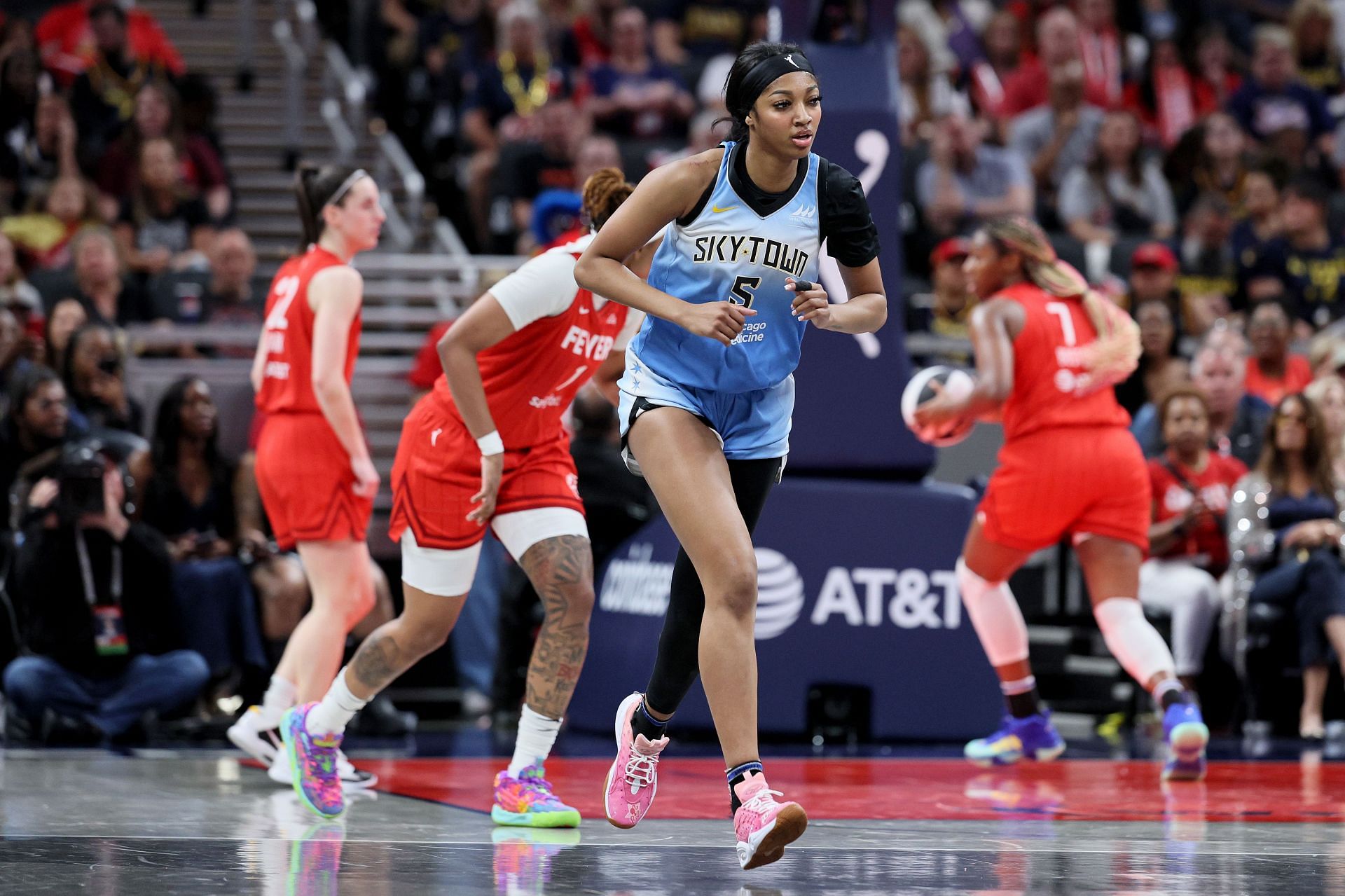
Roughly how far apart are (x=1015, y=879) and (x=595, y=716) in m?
4.23

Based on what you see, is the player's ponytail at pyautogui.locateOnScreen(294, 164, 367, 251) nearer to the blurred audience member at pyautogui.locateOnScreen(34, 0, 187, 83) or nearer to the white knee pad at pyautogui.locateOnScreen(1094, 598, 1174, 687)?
the white knee pad at pyautogui.locateOnScreen(1094, 598, 1174, 687)

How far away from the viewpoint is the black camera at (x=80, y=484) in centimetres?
832

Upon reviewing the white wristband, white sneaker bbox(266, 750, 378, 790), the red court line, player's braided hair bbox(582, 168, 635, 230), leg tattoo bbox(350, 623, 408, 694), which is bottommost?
the red court line

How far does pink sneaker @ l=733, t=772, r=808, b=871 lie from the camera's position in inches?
168

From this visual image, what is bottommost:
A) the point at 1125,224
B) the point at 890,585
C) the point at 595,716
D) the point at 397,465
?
the point at 595,716

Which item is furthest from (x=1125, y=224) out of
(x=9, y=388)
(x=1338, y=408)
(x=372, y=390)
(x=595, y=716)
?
(x=9, y=388)

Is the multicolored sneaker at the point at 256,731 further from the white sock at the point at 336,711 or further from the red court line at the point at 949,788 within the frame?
the white sock at the point at 336,711

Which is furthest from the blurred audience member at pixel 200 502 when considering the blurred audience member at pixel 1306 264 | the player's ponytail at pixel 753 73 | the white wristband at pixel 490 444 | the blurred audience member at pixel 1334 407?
the blurred audience member at pixel 1306 264

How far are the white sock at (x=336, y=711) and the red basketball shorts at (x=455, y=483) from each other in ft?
1.62

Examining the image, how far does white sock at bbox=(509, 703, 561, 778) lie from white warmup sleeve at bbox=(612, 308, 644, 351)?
3.77 ft

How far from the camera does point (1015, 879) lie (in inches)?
173

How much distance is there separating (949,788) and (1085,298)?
6.95 ft

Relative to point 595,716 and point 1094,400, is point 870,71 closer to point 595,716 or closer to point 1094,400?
point 1094,400

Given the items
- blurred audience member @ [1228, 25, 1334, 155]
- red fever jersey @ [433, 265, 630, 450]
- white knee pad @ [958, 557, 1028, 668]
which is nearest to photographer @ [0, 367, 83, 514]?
red fever jersey @ [433, 265, 630, 450]
